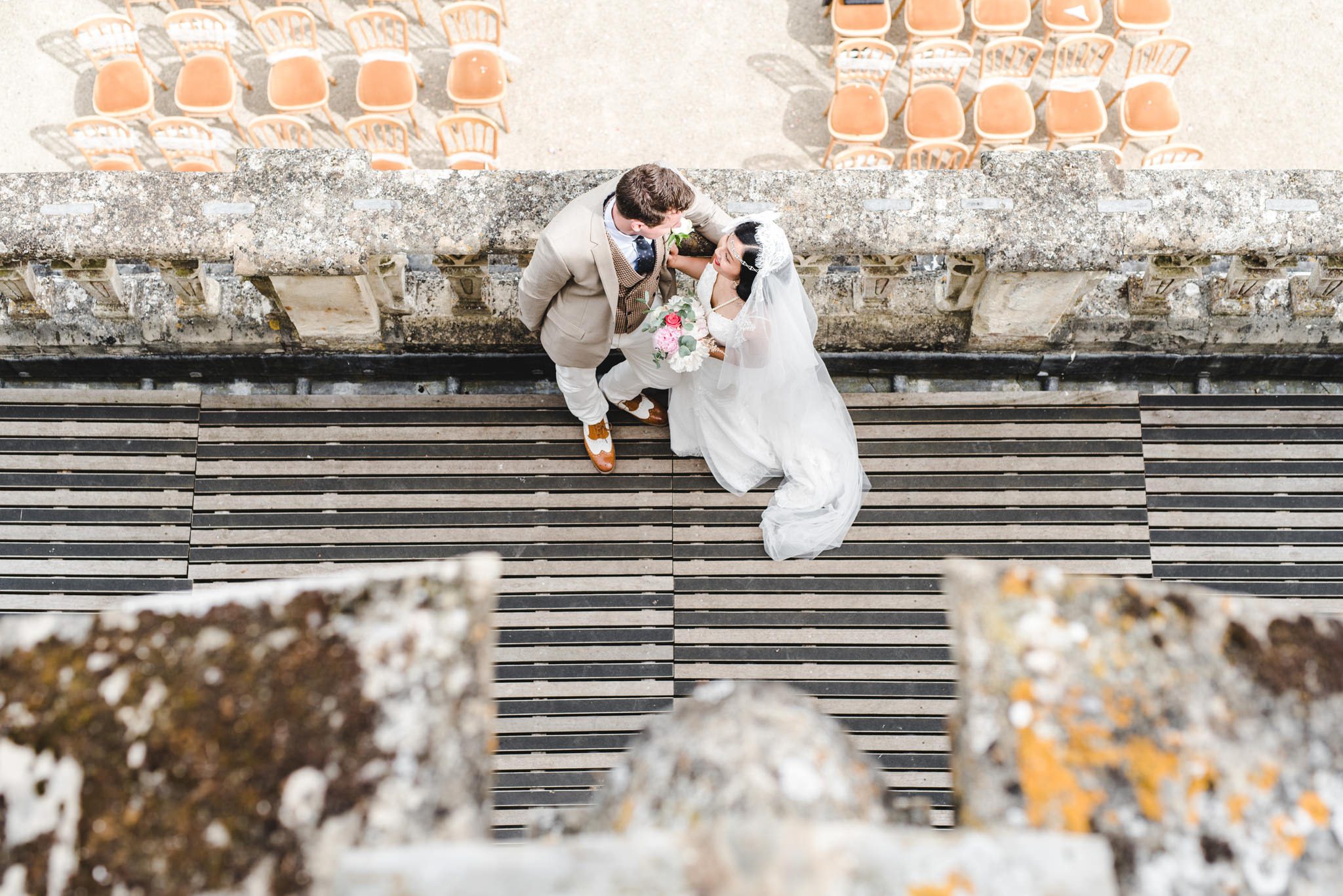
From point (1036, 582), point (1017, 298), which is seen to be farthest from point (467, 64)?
point (1036, 582)

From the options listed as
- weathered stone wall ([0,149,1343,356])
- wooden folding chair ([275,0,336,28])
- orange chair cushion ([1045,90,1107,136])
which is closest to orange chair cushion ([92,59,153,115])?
wooden folding chair ([275,0,336,28])

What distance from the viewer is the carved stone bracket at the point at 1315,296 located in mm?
4492

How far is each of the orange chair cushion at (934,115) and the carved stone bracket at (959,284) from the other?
125 inches

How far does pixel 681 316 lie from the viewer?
14.0 ft

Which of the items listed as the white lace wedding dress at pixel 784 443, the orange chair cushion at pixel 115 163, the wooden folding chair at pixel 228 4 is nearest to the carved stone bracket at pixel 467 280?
the white lace wedding dress at pixel 784 443

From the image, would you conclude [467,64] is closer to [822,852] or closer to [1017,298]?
[1017,298]

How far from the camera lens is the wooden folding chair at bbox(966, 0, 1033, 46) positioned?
7.52 meters

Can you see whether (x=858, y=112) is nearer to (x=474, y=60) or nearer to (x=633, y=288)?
(x=474, y=60)

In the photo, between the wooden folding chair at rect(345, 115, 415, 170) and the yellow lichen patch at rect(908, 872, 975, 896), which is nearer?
the yellow lichen patch at rect(908, 872, 975, 896)

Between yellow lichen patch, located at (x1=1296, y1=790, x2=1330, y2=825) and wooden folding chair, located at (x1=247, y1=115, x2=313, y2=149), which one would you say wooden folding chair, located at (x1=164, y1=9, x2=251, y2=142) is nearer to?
wooden folding chair, located at (x1=247, y1=115, x2=313, y2=149)

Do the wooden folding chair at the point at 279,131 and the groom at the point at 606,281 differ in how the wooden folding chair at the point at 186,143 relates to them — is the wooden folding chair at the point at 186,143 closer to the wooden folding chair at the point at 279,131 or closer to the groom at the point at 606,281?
the wooden folding chair at the point at 279,131

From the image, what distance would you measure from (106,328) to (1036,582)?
180 inches

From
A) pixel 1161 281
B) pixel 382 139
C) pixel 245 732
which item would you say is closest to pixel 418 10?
pixel 382 139

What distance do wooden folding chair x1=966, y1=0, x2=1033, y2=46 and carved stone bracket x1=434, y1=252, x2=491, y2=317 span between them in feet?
16.8
